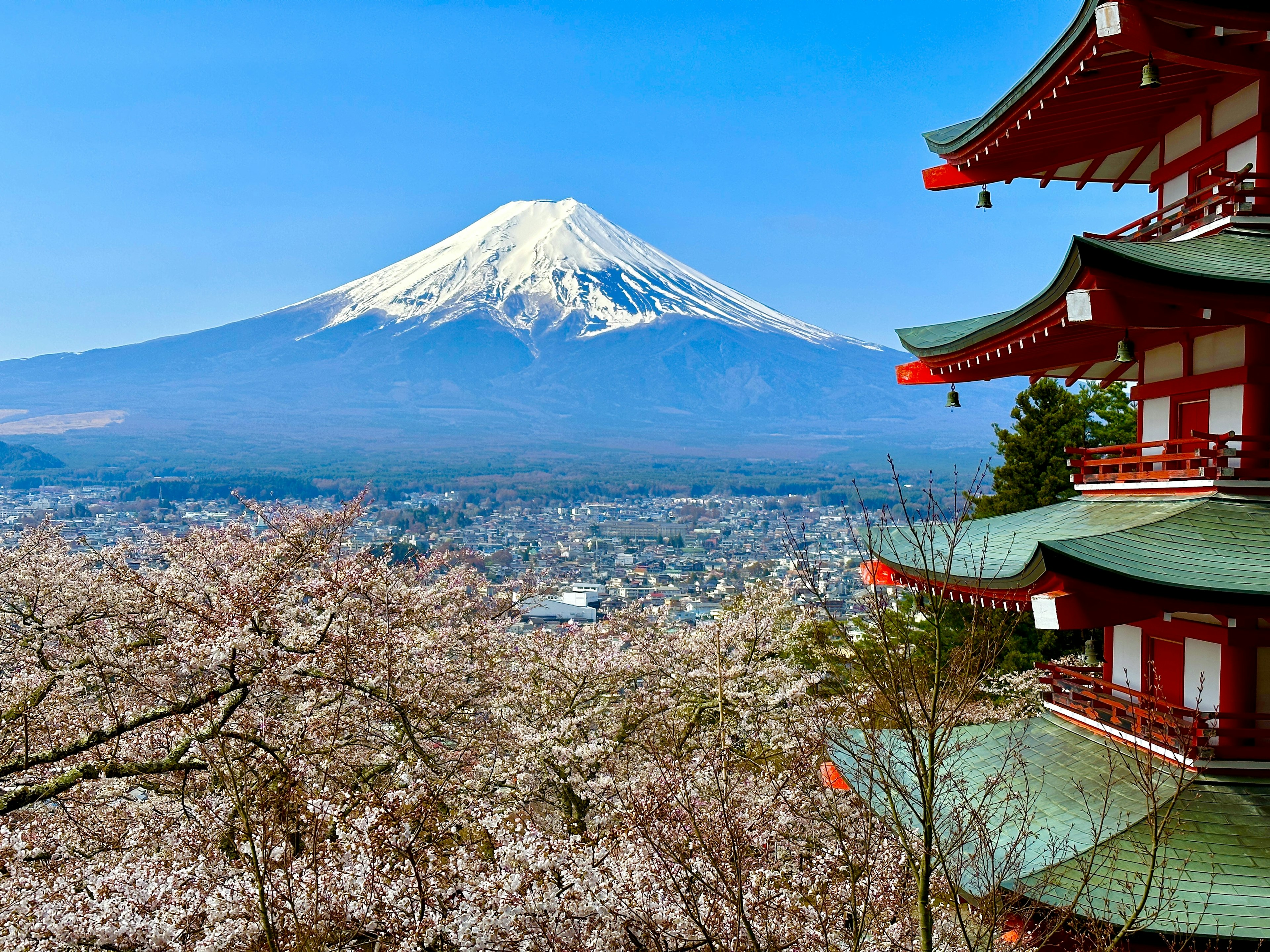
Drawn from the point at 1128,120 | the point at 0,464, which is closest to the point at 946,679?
the point at 1128,120

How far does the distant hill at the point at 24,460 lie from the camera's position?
75062mm

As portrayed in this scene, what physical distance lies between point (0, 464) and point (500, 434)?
6142 cm

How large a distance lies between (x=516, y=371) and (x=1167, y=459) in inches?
6123

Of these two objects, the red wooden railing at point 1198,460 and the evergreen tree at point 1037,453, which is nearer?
the red wooden railing at point 1198,460

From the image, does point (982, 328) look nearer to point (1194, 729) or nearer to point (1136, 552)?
point (1136, 552)

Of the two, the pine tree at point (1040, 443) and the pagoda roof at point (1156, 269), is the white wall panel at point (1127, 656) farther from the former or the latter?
the pine tree at point (1040, 443)

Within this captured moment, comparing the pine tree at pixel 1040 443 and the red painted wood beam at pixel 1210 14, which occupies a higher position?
the red painted wood beam at pixel 1210 14

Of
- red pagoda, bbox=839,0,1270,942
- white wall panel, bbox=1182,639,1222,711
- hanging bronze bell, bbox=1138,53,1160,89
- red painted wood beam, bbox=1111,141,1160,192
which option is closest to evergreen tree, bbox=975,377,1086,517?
red painted wood beam, bbox=1111,141,1160,192

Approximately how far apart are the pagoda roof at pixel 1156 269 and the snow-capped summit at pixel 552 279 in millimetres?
166490

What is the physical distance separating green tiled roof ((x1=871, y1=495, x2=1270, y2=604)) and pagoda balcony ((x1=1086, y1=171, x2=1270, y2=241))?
1.86 m

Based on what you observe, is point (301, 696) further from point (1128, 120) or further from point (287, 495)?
point (287, 495)

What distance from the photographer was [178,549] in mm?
13750

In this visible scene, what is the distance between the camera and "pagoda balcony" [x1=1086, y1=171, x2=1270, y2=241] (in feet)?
20.5

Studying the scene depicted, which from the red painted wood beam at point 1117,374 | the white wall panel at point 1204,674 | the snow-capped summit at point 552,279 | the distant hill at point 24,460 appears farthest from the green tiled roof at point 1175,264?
the snow-capped summit at point 552,279
